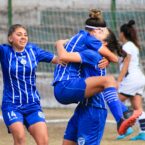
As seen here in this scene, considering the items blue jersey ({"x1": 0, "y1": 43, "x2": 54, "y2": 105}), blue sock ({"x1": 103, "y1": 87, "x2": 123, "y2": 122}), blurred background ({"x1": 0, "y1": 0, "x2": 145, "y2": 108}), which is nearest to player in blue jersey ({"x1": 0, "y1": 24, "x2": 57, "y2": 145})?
blue jersey ({"x1": 0, "y1": 43, "x2": 54, "y2": 105})

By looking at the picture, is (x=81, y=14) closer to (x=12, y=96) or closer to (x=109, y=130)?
(x=109, y=130)

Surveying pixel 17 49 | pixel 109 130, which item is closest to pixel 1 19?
pixel 109 130

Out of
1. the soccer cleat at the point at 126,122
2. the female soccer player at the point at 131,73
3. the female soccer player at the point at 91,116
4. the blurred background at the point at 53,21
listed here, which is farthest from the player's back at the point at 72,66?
the blurred background at the point at 53,21

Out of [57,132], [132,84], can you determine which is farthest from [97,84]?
[57,132]

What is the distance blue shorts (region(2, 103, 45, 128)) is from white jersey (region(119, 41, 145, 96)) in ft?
12.2

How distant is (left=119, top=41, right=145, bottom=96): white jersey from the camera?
13.0 m

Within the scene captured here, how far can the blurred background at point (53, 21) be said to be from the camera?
1764cm

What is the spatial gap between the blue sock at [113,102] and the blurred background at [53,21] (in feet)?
30.7

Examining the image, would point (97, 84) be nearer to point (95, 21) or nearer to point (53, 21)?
point (95, 21)

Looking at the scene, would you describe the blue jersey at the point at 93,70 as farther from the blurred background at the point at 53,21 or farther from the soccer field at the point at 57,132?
the blurred background at the point at 53,21

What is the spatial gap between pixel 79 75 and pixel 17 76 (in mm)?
1319

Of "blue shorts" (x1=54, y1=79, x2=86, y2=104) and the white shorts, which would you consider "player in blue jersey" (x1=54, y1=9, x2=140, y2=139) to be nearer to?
"blue shorts" (x1=54, y1=79, x2=86, y2=104)

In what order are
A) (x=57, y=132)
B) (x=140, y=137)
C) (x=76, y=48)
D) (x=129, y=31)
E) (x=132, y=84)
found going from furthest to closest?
(x=57, y=132) < (x=132, y=84) < (x=129, y=31) < (x=140, y=137) < (x=76, y=48)

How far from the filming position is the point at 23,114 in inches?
378
